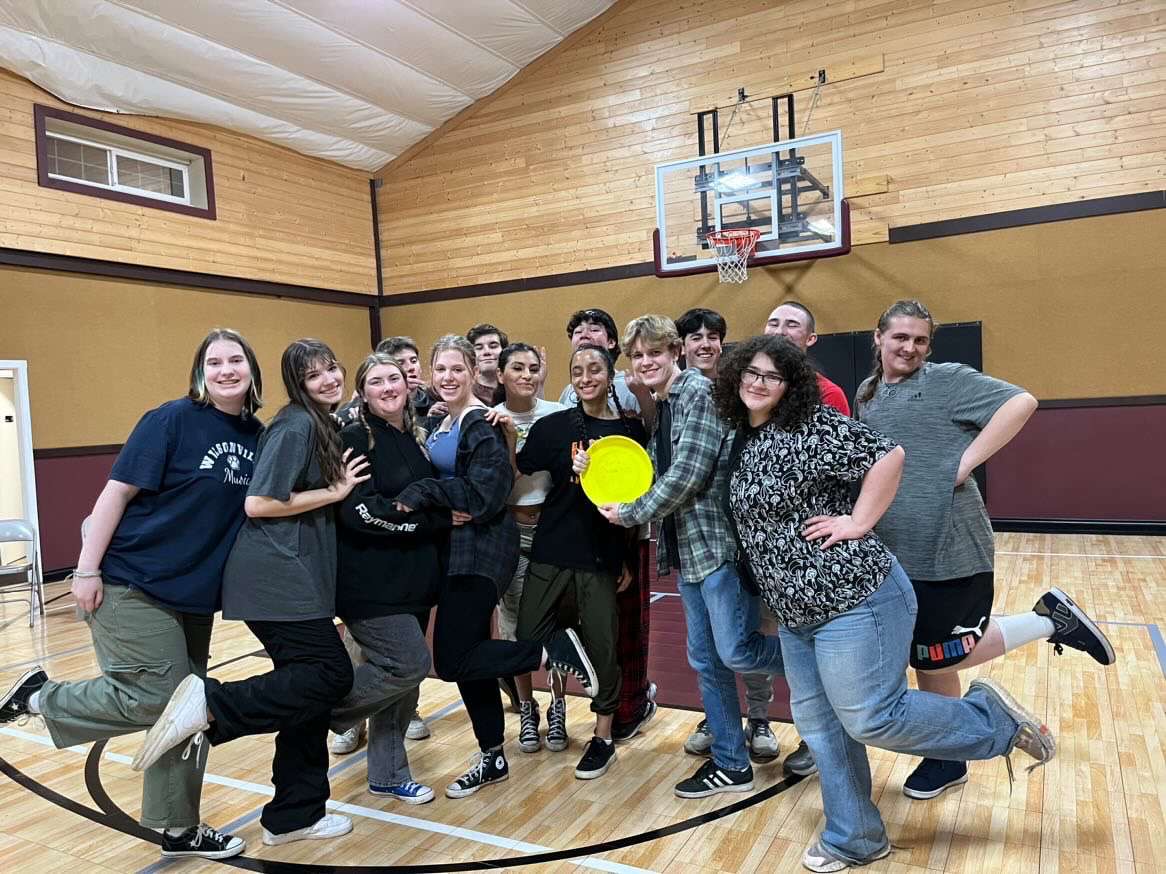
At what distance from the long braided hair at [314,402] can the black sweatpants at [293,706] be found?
0.49 meters

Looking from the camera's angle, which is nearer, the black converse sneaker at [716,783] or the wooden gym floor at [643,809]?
the wooden gym floor at [643,809]

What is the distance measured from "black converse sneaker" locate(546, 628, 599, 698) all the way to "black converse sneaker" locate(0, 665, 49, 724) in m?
1.65

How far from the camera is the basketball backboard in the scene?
8.40 meters

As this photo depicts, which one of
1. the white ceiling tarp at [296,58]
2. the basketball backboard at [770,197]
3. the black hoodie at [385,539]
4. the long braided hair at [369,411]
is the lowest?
the black hoodie at [385,539]

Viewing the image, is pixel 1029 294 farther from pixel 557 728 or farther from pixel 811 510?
pixel 811 510

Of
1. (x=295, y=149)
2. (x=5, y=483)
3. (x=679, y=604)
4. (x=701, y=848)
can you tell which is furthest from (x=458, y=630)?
(x=295, y=149)

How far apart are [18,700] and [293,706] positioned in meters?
0.90

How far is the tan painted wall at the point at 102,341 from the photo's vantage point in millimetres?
7676

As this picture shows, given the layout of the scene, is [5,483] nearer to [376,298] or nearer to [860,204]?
[376,298]

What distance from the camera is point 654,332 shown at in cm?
284

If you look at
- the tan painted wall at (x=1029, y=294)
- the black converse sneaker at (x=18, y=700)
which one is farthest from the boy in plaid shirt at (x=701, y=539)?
the tan painted wall at (x=1029, y=294)

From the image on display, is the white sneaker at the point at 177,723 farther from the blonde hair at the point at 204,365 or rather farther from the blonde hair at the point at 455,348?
the blonde hair at the point at 455,348

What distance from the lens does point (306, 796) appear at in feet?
8.81

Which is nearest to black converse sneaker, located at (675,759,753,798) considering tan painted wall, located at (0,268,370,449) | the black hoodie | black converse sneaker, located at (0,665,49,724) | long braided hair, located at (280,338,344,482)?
the black hoodie
